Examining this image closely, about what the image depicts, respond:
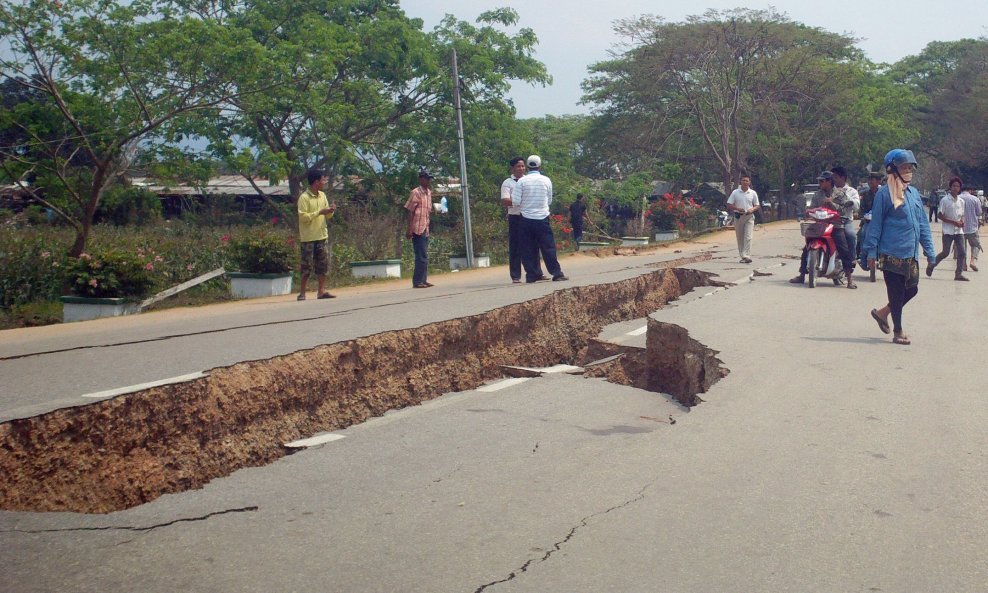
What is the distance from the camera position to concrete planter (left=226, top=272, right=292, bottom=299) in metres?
15.3

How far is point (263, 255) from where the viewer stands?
1530 centimetres

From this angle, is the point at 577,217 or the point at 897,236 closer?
the point at 897,236

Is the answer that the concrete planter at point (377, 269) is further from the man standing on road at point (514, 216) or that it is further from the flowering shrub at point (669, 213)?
the flowering shrub at point (669, 213)

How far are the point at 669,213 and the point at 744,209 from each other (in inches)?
711

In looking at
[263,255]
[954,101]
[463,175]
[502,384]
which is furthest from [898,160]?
[954,101]

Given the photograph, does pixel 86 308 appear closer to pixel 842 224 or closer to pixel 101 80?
pixel 101 80

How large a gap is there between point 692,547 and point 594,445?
172cm

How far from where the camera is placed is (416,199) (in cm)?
1363

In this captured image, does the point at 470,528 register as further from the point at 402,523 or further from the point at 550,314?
the point at 550,314

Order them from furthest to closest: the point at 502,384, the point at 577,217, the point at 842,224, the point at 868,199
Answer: the point at 577,217 → the point at 868,199 → the point at 842,224 → the point at 502,384

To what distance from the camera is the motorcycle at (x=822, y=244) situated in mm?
12891

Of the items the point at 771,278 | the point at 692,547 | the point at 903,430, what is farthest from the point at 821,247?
the point at 692,547

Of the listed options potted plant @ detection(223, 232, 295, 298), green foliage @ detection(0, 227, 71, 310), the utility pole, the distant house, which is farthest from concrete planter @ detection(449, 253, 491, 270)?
the distant house

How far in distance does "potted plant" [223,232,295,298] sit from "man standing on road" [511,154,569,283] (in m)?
4.70
